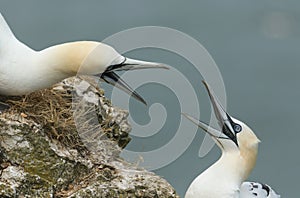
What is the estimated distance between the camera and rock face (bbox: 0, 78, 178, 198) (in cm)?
650

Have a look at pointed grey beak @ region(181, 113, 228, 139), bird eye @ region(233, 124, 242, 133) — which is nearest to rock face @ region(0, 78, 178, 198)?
pointed grey beak @ region(181, 113, 228, 139)

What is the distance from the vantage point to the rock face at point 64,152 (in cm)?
650

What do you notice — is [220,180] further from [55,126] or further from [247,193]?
[55,126]

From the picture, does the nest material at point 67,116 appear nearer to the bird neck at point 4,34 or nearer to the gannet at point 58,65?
the gannet at point 58,65

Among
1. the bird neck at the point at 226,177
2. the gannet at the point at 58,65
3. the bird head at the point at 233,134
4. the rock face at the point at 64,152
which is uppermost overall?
the gannet at the point at 58,65

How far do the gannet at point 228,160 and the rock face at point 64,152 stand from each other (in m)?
1.34

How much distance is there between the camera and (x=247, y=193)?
30.7 feet

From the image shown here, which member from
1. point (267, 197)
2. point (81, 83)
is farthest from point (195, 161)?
point (81, 83)

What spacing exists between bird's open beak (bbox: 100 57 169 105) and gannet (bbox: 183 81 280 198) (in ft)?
6.03

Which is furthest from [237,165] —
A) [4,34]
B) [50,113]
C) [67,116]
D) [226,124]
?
[4,34]

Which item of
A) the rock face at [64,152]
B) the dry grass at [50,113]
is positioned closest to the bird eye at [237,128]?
the rock face at [64,152]

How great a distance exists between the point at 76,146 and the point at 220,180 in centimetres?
215

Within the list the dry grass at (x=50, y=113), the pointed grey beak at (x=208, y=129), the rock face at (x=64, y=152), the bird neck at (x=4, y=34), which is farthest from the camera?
the pointed grey beak at (x=208, y=129)

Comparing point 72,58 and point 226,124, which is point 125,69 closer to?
point 72,58
